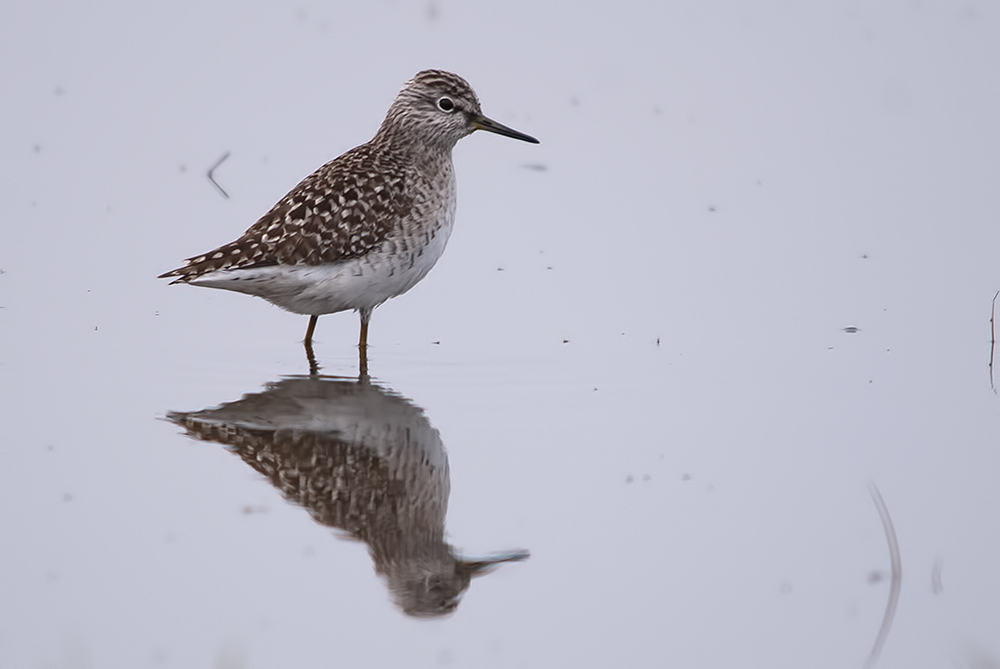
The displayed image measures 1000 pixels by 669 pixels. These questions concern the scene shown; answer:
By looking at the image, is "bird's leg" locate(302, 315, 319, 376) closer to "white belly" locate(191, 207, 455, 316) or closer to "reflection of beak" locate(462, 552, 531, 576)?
"white belly" locate(191, 207, 455, 316)

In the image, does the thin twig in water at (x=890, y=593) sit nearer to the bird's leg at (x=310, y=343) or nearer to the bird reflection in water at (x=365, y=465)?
the bird reflection in water at (x=365, y=465)

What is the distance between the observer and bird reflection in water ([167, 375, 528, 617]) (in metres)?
6.67

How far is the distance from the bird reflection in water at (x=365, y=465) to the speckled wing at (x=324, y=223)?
0.90 m

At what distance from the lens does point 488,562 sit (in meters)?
6.72

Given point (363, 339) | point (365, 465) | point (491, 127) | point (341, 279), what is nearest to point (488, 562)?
point (365, 465)

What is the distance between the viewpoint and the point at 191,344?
10.6 m

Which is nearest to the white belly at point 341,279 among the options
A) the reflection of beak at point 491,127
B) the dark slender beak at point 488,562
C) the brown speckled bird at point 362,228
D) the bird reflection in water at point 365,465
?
the brown speckled bird at point 362,228

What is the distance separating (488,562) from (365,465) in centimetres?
130

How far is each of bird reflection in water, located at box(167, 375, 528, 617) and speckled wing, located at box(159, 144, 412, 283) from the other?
896mm

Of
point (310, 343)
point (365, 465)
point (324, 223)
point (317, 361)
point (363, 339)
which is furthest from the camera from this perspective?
point (310, 343)

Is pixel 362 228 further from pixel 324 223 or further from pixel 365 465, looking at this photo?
pixel 365 465

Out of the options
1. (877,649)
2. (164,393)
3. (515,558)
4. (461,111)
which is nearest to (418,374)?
(164,393)

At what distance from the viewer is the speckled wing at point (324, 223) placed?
9.68 meters

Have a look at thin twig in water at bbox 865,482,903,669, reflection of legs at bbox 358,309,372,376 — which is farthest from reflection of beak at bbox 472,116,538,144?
thin twig in water at bbox 865,482,903,669
